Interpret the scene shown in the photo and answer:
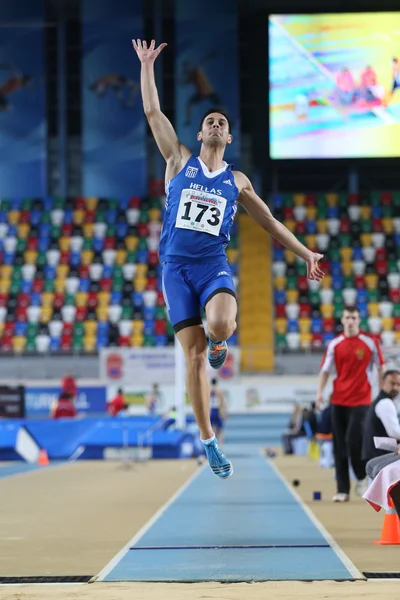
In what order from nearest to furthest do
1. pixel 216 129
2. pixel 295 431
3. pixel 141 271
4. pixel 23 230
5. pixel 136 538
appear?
pixel 216 129 < pixel 136 538 < pixel 295 431 < pixel 141 271 < pixel 23 230

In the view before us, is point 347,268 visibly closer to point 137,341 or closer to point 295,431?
point 137,341

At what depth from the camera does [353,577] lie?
5160mm

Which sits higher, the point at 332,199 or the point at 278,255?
the point at 332,199

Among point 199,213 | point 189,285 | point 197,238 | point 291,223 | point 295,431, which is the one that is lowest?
point 295,431

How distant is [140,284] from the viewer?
29.9 metres

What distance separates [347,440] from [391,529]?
3598 millimetres

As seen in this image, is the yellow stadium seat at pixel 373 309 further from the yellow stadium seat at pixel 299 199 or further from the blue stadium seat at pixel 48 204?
the blue stadium seat at pixel 48 204

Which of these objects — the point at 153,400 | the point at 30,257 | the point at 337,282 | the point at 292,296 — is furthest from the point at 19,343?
the point at 337,282

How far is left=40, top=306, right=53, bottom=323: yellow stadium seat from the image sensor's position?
2902 cm

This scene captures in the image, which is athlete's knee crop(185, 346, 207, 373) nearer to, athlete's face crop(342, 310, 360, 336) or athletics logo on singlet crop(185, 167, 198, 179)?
athletics logo on singlet crop(185, 167, 198, 179)

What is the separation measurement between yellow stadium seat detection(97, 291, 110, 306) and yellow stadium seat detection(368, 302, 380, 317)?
286 inches

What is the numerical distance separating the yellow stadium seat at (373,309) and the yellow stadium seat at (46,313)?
8.78m

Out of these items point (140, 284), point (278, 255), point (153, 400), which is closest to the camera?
point (153, 400)

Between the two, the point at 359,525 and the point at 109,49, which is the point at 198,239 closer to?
the point at 359,525
